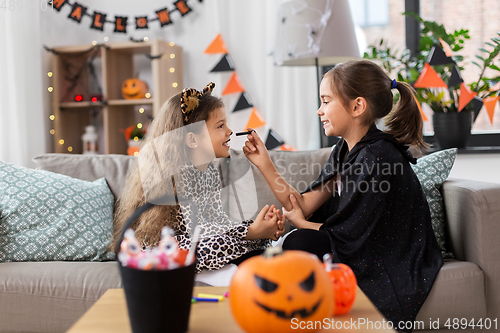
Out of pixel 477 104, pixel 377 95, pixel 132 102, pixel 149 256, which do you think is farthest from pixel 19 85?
pixel 477 104

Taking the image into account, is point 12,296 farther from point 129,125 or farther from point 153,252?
point 129,125

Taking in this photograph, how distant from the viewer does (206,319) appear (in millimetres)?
763

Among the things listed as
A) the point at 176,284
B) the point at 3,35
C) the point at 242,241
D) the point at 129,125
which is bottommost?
the point at 242,241

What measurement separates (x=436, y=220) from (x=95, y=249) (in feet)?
3.93

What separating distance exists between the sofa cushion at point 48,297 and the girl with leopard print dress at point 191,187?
0.21m

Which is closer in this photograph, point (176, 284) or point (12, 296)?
point (176, 284)

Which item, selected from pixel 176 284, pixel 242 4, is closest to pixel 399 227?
pixel 176 284

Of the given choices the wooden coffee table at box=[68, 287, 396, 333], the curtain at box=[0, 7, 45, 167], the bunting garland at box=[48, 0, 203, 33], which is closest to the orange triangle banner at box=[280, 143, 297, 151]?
the bunting garland at box=[48, 0, 203, 33]

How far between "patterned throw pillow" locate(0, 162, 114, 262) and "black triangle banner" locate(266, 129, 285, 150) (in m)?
1.07

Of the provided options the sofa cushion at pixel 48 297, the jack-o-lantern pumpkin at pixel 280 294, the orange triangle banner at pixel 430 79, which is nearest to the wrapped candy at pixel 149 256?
the jack-o-lantern pumpkin at pixel 280 294

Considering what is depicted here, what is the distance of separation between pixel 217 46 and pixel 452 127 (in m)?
1.42

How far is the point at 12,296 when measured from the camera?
131 cm

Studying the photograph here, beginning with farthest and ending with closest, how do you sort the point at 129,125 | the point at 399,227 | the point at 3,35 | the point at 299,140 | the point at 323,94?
the point at 129,125
the point at 299,140
the point at 3,35
the point at 323,94
the point at 399,227

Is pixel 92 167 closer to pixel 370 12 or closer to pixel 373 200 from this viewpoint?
pixel 373 200
